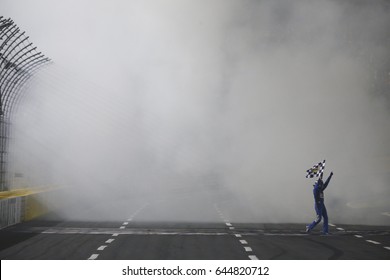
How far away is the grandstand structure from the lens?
14.7 meters

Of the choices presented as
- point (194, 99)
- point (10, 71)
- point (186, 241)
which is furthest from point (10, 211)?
point (194, 99)

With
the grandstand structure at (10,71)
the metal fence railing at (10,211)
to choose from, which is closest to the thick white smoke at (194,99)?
the grandstand structure at (10,71)

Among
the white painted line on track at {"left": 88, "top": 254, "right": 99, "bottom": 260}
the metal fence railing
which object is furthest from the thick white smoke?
the white painted line on track at {"left": 88, "top": 254, "right": 99, "bottom": 260}

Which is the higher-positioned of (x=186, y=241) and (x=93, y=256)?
(x=186, y=241)

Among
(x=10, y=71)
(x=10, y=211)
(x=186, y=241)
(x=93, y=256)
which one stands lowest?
(x=93, y=256)

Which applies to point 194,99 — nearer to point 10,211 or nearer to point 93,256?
point 10,211

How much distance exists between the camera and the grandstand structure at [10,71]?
14672mm

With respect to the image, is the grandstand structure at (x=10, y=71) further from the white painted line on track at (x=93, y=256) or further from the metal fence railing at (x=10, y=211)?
the white painted line on track at (x=93, y=256)

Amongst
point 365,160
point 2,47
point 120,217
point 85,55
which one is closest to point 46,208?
point 120,217

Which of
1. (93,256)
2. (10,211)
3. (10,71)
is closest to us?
(93,256)

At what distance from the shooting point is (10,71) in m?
15.2

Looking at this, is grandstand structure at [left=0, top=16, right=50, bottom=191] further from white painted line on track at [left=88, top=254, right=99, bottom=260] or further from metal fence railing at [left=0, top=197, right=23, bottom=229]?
white painted line on track at [left=88, top=254, right=99, bottom=260]

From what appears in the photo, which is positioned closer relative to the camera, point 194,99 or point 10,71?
point 10,71

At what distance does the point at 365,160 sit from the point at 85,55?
11.0 meters
